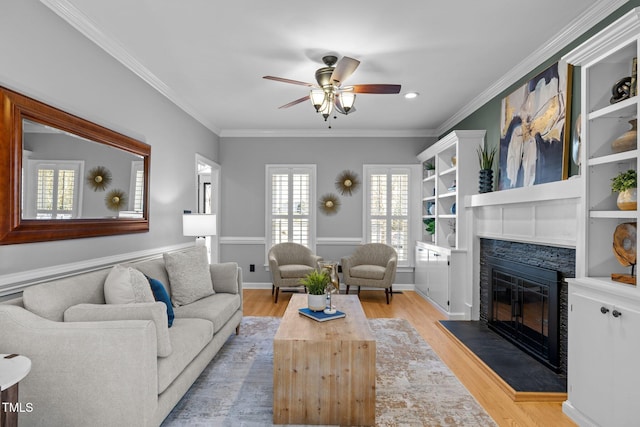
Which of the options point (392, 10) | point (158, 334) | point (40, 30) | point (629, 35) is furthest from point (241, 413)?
point (629, 35)

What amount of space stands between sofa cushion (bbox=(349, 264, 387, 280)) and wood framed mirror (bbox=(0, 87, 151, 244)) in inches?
121

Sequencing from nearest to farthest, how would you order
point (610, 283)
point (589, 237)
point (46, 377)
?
point (46, 377)
point (610, 283)
point (589, 237)

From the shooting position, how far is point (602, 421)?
203 cm

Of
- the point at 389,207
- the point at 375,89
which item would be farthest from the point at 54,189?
the point at 389,207

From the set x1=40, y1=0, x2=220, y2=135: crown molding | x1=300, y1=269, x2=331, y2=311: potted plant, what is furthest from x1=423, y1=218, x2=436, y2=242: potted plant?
x1=40, y1=0, x2=220, y2=135: crown molding

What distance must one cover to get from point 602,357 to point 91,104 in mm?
3832

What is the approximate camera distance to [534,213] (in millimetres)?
3109

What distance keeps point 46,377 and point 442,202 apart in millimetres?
4777

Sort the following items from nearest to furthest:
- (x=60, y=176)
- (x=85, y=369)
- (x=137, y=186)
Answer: (x=85, y=369) → (x=60, y=176) → (x=137, y=186)

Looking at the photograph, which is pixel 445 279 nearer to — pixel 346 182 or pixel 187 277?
pixel 346 182

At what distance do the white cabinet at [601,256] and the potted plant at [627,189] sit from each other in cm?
5

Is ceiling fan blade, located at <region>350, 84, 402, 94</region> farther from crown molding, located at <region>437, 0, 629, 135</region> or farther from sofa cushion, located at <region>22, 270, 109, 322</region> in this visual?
sofa cushion, located at <region>22, 270, 109, 322</region>

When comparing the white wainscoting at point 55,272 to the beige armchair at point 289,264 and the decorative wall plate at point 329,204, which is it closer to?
the beige armchair at point 289,264

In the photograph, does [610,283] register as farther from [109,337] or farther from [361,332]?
[109,337]
